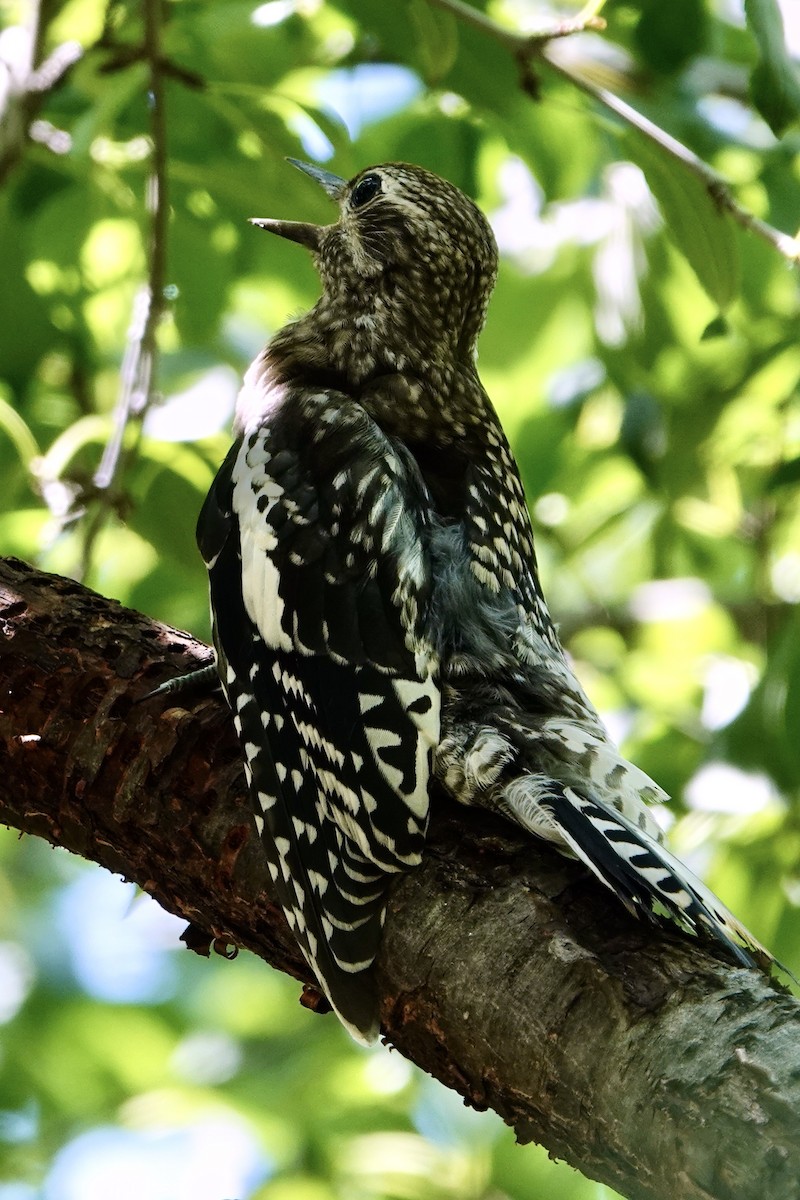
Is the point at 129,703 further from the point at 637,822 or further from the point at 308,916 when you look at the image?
the point at 637,822

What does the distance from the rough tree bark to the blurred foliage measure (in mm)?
253

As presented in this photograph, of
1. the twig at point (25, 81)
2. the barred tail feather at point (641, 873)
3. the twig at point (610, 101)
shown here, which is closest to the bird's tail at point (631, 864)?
the barred tail feather at point (641, 873)

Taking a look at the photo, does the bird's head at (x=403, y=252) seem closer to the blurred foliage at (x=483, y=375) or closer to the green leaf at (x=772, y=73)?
the blurred foliage at (x=483, y=375)

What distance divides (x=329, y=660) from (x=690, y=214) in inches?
35.3

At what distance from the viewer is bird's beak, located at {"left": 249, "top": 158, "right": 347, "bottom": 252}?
2.75 meters

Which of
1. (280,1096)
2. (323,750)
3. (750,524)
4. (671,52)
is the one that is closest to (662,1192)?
(323,750)

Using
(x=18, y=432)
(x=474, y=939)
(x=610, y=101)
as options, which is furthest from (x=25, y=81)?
(x=474, y=939)

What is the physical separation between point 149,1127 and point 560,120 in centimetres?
247

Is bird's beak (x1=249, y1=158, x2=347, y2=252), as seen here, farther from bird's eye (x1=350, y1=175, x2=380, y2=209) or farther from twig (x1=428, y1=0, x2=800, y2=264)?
twig (x1=428, y1=0, x2=800, y2=264)

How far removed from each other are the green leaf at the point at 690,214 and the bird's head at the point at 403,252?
0.71m

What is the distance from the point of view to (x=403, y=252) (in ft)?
9.08

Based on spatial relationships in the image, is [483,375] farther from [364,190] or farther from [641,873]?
[641,873]

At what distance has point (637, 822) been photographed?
1.84 metres

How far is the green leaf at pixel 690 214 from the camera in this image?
6.75ft
